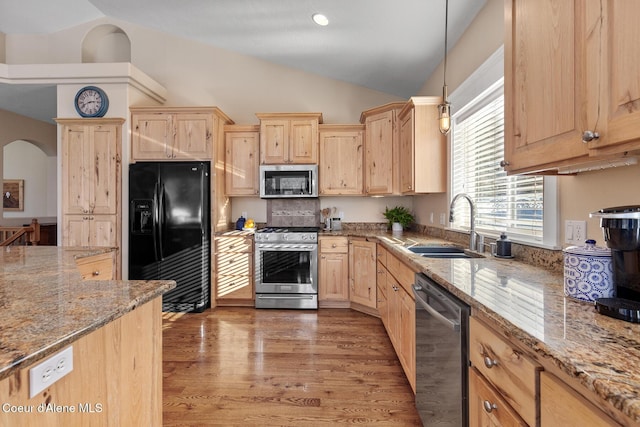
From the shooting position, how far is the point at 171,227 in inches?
139

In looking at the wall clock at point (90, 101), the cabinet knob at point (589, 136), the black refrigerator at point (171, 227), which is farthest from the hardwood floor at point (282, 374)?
the wall clock at point (90, 101)

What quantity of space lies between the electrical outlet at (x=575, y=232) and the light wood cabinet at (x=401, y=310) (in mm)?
775

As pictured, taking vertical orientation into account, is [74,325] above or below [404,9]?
below

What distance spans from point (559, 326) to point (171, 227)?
358 centimetres

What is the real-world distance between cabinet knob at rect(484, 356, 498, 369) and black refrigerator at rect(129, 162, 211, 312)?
125 inches

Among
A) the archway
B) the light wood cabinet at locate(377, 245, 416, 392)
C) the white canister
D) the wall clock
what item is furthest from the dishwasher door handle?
the archway

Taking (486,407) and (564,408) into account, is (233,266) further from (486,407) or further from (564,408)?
(564,408)

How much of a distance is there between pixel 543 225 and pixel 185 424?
86.7 inches

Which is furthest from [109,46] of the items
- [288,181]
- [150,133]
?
[288,181]

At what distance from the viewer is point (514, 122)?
131cm

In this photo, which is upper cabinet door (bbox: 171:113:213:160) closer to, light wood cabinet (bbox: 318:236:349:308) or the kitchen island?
light wood cabinet (bbox: 318:236:349:308)

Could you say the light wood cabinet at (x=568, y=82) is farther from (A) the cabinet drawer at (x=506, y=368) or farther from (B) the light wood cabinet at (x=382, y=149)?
(B) the light wood cabinet at (x=382, y=149)

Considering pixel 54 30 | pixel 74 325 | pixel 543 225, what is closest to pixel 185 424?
pixel 74 325

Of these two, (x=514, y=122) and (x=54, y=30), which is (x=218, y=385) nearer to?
(x=514, y=122)
